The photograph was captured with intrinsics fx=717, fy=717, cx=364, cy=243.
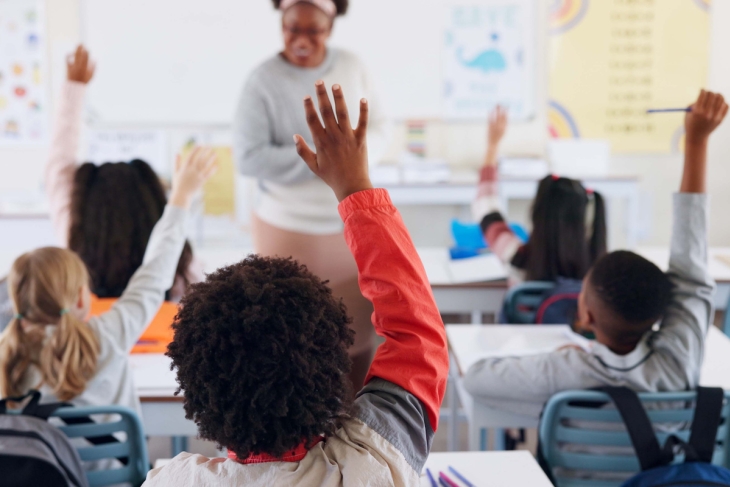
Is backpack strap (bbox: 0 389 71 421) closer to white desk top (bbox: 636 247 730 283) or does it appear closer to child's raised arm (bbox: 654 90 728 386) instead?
child's raised arm (bbox: 654 90 728 386)

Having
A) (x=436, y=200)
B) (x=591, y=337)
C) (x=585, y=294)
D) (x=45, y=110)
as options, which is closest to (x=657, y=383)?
(x=585, y=294)

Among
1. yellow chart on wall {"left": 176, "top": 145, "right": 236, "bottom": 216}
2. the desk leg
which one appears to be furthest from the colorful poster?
the desk leg

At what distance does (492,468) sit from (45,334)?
0.89 meters

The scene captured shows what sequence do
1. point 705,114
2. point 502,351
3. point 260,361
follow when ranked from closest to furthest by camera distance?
1. point 260,361
2. point 705,114
3. point 502,351

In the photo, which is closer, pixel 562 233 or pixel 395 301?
pixel 395 301

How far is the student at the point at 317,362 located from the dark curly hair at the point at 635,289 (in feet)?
2.39

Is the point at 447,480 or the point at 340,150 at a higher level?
the point at 340,150

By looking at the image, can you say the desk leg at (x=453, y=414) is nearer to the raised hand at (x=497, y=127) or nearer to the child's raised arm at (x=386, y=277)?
the raised hand at (x=497, y=127)

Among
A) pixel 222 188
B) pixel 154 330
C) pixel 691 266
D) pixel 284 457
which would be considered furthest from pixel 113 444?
pixel 222 188

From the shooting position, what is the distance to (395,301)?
2.70ft

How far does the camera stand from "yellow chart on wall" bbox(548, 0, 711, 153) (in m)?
4.48

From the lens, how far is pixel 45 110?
183 inches

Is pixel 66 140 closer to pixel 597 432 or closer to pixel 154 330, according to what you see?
pixel 154 330

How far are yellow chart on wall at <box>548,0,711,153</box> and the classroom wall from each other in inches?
3.4
